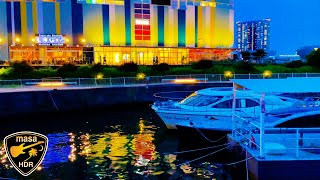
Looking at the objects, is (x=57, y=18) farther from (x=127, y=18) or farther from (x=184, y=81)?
(x=184, y=81)

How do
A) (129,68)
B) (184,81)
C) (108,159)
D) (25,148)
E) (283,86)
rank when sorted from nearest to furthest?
(25,148), (283,86), (108,159), (184,81), (129,68)

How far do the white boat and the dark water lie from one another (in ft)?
2.82

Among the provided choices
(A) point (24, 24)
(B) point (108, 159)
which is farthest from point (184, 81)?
(A) point (24, 24)

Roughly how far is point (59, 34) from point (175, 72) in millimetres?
29017

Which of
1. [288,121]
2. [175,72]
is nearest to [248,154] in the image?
[288,121]

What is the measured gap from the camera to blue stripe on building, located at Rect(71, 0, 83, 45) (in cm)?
6738

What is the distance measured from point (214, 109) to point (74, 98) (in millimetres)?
14623

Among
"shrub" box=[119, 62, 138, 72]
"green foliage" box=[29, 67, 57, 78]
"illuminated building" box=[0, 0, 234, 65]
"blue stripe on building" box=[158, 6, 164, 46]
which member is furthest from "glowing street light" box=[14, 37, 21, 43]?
"shrub" box=[119, 62, 138, 72]

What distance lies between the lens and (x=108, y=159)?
18.2 metres

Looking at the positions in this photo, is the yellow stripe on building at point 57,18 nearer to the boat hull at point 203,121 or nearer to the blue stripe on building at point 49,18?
the blue stripe on building at point 49,18

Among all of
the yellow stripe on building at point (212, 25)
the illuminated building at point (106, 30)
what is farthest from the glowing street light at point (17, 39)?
the yellow stripe on building at point (212, 25)

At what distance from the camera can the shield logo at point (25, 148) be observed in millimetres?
8102

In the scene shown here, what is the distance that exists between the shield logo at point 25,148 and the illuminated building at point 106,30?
196 feet

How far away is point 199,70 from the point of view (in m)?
47.3
